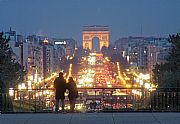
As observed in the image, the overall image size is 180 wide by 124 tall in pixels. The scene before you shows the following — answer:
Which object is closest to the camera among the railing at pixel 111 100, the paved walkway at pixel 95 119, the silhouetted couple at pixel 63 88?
the paved walkway at pixel 95 119

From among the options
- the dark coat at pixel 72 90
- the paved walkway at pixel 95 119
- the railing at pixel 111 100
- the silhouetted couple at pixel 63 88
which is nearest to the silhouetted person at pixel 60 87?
the silhouetted couple at pixel 63 88

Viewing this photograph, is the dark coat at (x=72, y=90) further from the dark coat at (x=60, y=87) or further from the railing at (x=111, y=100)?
the railing at (x=111, y=100)

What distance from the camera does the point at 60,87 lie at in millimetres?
22172

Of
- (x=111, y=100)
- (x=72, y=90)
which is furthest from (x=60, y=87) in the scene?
(x=111, y=100)

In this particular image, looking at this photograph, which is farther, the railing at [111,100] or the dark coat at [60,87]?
the railing at [111,100]

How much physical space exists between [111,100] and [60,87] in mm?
4349

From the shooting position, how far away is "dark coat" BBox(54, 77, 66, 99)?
2208 centimetres

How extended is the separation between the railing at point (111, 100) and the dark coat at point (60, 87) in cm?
186

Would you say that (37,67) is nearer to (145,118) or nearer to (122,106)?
(122,106)

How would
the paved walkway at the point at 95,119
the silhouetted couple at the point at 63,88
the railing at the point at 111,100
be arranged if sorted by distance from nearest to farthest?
1. the paved walkway at the point at 95,119
2. the silhouetted couple at the point at 63,88
3. the railing at the point at 111,100

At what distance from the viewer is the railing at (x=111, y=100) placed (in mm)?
24344

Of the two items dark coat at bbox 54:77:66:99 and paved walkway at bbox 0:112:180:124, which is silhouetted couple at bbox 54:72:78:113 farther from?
paved walkway at bbox 0:112:180:124

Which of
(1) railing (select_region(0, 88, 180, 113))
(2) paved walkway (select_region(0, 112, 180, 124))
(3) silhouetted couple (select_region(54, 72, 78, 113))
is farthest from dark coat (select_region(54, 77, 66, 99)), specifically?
(2) paved walkway (select_region(0, 112, 180, 124))

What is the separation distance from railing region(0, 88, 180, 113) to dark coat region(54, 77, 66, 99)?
186cm
